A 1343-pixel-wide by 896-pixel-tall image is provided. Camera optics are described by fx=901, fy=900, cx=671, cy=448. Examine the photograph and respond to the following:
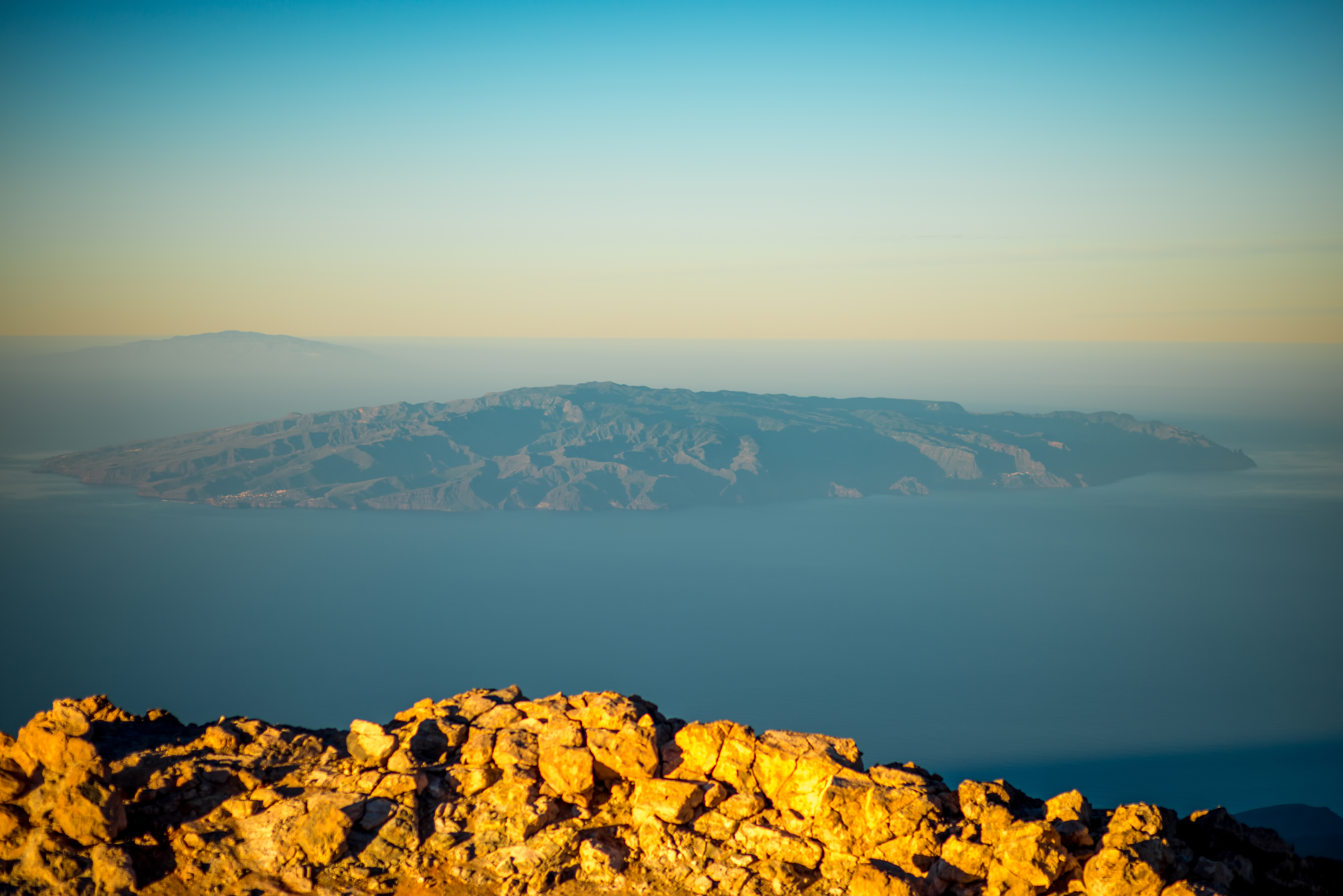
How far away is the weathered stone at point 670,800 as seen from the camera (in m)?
13.9

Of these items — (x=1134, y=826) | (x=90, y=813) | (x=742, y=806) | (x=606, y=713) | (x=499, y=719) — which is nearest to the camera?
(x=1134, y=826)

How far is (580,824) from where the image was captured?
14.2m

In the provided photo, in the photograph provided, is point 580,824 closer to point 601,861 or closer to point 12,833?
point 601,861

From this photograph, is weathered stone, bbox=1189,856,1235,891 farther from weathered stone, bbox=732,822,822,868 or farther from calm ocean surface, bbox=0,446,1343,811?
calm ocean surface, bbox=0,446,1343,811

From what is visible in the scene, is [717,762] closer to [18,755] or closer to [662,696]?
[18,755]

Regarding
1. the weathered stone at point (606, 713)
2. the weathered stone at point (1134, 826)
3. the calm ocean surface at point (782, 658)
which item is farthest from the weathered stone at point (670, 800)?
the calm ocean surface at point (782, 658)

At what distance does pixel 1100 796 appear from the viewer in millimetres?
95688

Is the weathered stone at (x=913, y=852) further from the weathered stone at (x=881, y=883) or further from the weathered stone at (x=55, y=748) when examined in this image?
the weathered stone at (x=55, y=748)

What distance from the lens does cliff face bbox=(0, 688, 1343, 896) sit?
41.6 feet

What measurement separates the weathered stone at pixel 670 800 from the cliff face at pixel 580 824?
27 millimetres

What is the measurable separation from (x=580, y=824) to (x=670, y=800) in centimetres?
150

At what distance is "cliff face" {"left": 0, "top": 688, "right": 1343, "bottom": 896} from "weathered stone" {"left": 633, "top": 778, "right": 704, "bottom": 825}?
27mm

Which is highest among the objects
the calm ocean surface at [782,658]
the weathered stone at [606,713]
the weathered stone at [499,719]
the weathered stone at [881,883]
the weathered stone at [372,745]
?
the weathered stone at [606,713]

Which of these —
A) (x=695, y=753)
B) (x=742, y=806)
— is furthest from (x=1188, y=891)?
(x=695, y=753)
